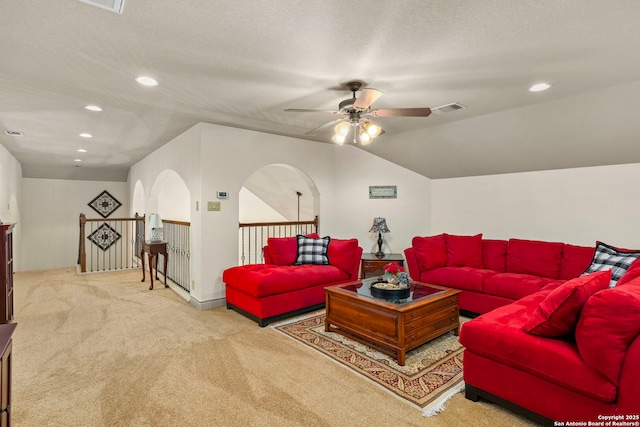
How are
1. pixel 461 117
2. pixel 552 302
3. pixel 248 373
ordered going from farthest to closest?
pixel 461 117, pixel 248 373, pixel 552 302

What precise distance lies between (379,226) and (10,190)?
23.5 feet

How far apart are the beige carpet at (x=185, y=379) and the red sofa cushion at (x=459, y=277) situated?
192cm

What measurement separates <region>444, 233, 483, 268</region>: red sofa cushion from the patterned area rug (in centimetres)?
138

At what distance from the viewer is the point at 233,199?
15.1ft

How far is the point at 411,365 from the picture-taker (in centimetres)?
271

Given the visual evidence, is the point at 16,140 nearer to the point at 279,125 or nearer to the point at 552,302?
the point at 279,125

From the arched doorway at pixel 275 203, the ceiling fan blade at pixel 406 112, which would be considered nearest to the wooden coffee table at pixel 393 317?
the ceiling fan blade at pixel 406 112

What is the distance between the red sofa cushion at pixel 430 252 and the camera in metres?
4.43

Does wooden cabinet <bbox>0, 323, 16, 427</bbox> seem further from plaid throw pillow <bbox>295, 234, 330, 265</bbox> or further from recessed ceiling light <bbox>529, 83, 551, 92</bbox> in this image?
recessed ceiling light <bbox>529, 83, 551, 92</bbox>

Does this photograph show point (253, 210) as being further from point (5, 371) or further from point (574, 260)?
point (5, 371)

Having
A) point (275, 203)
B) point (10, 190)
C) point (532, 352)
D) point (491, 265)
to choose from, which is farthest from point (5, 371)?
point (10, 190)

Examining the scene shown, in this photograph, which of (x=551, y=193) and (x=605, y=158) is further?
(x=551, y=193)

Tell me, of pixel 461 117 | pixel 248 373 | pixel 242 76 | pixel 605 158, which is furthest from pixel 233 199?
pixel 605 158

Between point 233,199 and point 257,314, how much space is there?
5.63 ft
